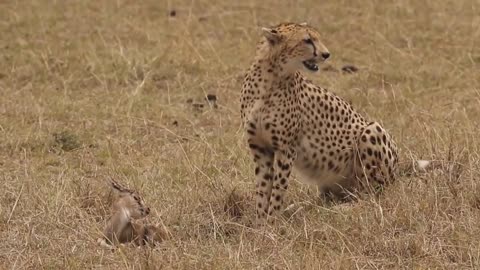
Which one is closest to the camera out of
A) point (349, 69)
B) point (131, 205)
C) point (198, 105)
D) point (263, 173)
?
point (131, 205)

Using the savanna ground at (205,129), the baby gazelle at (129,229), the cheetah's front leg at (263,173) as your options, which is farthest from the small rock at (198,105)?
the baby gazelle at (129,229)

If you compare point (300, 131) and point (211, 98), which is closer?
point (300, 131)

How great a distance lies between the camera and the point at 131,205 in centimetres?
481

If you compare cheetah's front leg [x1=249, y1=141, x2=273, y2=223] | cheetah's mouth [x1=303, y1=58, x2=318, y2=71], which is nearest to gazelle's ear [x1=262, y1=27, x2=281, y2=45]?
cheetah's mouth [x1=303, y1=58, x2=318, y2=71]

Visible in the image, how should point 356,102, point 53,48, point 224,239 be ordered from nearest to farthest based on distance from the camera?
point 224,239 < point 356,102 < point 53,48

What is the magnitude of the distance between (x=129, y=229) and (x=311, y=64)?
1.19m

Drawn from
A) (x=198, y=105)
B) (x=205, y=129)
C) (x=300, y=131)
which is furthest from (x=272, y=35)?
(x=198, y=105)

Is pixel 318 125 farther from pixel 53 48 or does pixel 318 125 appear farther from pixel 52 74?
pixel 53 48

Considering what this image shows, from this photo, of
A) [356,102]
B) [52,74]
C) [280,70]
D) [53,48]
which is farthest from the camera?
[53,48]

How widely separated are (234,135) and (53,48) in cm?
246

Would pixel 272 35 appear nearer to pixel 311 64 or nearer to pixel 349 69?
pixel 311 64

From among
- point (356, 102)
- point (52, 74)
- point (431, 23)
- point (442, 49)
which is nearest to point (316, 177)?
point (356, 102)

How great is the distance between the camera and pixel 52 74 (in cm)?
796

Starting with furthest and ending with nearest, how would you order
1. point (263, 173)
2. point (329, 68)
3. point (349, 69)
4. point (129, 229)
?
point (329, 68) < point (349, 69) < point (263, 173) < point (129, 229)
